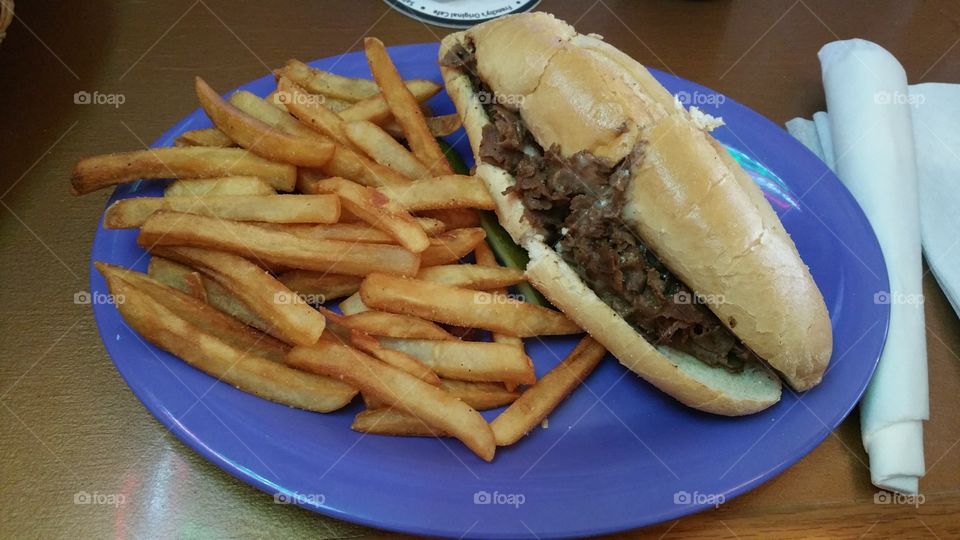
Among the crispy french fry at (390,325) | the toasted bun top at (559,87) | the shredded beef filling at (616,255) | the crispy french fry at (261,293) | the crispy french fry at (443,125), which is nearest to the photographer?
the crispy french fry at (261,293)

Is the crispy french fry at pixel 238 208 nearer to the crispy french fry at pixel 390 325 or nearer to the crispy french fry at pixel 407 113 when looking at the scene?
the crispy french fry at pixel 390 325

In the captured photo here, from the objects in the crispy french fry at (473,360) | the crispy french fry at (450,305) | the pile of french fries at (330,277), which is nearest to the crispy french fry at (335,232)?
the pile of french fries at (330,277)

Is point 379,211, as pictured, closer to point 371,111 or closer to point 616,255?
point 371,111

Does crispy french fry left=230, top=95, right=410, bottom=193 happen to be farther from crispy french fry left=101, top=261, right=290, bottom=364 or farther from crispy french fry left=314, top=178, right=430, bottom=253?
crispy french fry left=101, top=261, right=290, bottom=364

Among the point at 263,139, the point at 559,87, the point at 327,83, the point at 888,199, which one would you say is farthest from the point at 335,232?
the point at 888,199

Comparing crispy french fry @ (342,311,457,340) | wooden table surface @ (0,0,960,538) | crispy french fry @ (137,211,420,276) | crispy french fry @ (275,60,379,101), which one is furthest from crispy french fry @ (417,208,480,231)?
wooden table surface @ (0,0,960,538)

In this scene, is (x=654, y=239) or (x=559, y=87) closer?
(x=654, y=239)
